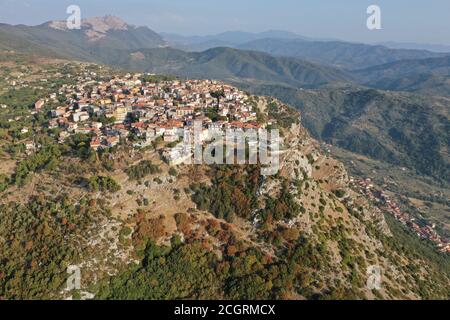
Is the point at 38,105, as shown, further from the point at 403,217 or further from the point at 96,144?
the point at 403,217

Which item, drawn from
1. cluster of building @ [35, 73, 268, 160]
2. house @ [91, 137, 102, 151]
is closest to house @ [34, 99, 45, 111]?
cluster of building @ [35, 73, 268, 160]

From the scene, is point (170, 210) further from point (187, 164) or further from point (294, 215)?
point (294, 215)

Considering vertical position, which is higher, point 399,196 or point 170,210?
point 170,210

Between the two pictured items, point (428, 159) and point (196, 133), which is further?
point (428, 159)

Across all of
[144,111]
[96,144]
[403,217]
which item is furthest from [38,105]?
[403,217]

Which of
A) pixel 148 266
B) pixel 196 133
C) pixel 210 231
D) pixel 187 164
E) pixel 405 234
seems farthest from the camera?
pixel 405 234

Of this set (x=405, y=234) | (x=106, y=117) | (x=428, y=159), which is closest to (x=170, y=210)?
(x=106, y=117)

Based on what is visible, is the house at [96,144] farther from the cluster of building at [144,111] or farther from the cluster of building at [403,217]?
the cluster of building at [403,217]
